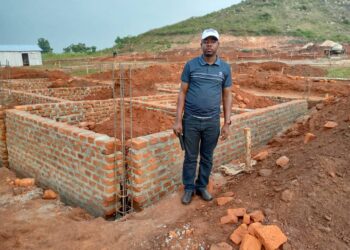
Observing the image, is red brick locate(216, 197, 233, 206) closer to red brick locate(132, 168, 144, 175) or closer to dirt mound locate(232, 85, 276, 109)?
red brick locate(132, 168, 144, 175)

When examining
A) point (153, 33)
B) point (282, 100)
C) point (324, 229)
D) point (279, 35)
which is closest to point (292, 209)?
point (324, 229)

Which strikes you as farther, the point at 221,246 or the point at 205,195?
the point at 205,195

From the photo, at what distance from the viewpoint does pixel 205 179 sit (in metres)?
3.47

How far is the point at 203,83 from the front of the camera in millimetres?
3068

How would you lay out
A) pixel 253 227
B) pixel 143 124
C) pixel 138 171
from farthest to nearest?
pixel 143 124, pixel 138 171, pixel 253 227

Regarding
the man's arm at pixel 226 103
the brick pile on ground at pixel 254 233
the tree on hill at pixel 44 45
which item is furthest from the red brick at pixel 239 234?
the tree on hill at pixel 44 45

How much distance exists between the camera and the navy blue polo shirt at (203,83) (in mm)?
3053

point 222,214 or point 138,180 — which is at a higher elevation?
point 138,180

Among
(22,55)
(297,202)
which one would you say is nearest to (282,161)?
(297,202)

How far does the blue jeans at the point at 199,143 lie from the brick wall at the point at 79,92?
25.1 ft

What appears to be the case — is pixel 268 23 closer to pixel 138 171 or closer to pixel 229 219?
pixel 138 171

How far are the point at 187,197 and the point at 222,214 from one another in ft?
1.73

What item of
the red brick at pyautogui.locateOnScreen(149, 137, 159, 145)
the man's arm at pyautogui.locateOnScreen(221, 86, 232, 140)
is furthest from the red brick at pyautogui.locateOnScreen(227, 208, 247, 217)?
the red brick at pyautogui.locateOnScreen(149, 137, 159, 145)

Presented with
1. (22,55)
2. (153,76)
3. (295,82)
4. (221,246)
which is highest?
(22,55)
